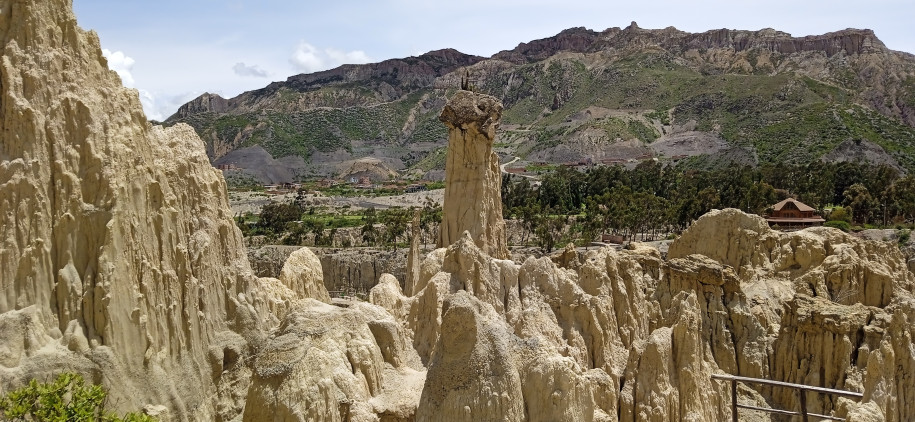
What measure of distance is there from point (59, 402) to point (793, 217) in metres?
66.0

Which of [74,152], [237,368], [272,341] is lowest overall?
[237,368]

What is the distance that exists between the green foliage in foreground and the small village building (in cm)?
6039

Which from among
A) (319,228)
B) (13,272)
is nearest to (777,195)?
(319,228)

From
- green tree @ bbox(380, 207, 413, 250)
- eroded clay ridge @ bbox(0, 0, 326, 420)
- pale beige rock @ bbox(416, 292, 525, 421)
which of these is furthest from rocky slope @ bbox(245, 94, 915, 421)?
green tree @ bbox(380, 207, 413, 250)

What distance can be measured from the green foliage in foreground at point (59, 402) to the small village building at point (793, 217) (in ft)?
198

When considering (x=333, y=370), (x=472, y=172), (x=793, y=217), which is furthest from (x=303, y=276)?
(x=793, y=217)

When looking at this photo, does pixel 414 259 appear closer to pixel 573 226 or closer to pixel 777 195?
pixel 573 226

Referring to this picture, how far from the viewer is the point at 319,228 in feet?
269

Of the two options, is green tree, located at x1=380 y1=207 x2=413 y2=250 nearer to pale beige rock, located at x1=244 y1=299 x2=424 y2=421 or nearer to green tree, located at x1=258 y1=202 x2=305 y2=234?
green tree, located at x1=258 y1=202 x2=305 y2=234

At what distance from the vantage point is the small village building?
6362 centimetres

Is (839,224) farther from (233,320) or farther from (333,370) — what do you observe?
(333,370)

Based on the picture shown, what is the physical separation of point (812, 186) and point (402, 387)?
83.9 metres

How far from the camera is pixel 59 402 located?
11227 millimetres

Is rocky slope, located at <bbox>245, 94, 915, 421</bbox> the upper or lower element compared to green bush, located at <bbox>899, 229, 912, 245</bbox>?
upper
